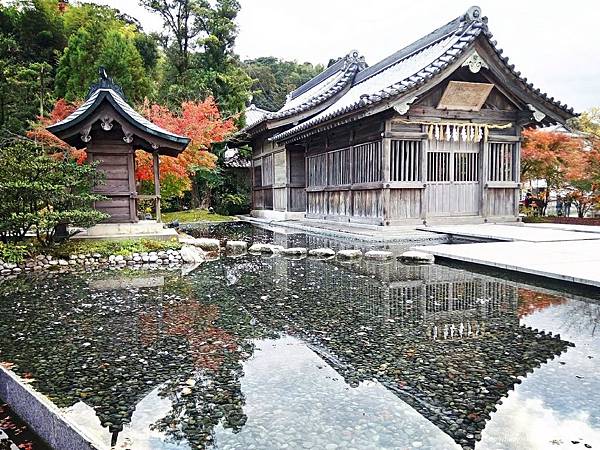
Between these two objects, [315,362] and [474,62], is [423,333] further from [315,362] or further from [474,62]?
[474,62]

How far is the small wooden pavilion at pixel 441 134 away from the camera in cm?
1207

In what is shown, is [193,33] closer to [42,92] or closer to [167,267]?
[42,92]

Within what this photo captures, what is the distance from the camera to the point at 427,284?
6.59m

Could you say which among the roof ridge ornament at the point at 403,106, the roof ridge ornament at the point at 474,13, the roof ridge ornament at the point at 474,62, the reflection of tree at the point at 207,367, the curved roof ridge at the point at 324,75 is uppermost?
the curved roof ridge at the point at 324,75

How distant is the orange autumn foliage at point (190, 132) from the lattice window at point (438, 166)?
8624 millimetres

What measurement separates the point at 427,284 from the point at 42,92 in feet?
72.4

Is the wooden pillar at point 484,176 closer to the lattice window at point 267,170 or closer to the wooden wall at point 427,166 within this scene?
the wooden wall at point 427,166

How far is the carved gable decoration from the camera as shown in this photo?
492 inches

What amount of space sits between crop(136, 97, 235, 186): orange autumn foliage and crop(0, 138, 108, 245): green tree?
→ 22.3 feet

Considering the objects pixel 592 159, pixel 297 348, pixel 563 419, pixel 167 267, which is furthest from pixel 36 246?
pixel 592 159

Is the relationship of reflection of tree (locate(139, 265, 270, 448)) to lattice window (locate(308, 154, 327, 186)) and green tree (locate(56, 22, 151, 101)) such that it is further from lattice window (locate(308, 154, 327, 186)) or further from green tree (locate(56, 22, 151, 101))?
green tree (locate(56, 22, 151, 101))

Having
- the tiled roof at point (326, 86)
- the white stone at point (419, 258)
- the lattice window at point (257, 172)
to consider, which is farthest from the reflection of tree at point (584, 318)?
the lattice window at point (257, 172)

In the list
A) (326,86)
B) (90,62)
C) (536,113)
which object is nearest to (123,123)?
(536,113)

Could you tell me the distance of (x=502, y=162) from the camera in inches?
540
